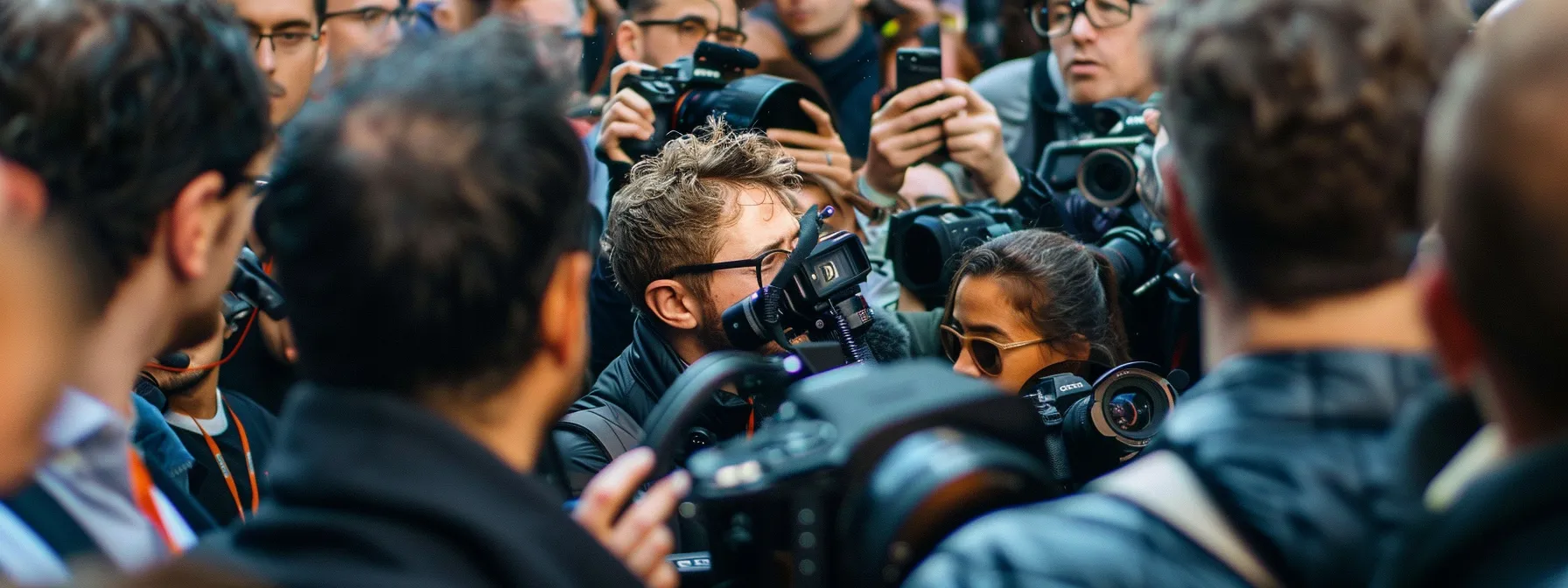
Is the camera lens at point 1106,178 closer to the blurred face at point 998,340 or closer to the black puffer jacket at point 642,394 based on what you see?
the blurred face at point 998,340

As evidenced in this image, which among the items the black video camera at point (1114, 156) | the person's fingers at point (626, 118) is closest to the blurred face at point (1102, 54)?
the black video camera at point (1114, 156)

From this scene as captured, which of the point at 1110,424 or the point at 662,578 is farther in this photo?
the point at 1110,424

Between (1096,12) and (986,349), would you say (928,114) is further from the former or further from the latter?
(1096,12)

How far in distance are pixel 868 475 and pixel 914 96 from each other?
8.02ft

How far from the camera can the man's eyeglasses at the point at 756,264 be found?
291cm

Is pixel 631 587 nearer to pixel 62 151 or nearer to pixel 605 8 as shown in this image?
pixel 62 151

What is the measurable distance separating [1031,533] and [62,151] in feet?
2.76

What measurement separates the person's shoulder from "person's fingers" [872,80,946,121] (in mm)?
2493

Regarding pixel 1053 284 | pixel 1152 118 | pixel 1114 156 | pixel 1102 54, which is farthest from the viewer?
pixel 1102 54

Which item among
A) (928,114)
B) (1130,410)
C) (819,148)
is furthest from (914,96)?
(1130,410)

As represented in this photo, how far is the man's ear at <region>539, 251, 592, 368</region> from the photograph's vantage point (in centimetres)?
112

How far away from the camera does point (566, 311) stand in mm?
1131

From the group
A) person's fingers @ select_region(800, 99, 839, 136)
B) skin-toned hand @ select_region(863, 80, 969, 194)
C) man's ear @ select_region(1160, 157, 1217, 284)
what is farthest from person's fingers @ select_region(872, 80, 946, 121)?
man's ear @ select_region(1160, 157, 1217, 284)

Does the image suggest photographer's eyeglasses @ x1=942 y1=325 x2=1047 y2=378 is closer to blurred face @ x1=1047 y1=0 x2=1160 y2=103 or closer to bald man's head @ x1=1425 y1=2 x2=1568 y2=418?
blurred face @ x1=1047 y1=0 x2=1160 y2=103
